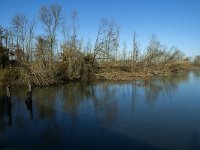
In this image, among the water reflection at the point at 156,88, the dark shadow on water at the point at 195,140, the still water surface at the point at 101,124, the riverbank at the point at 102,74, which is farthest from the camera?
the riverbank at the point at 102,74

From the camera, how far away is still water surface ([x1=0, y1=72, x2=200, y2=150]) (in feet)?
28.1

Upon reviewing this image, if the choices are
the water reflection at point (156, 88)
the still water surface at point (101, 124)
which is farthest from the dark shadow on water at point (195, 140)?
the water reflection at point (156, 88)

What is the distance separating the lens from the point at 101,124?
1096 cm

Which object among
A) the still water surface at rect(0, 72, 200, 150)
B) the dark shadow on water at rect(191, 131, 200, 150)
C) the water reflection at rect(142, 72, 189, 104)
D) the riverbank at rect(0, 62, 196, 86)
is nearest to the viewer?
the dark shadow on water at rect(191, 131, 200, 150)

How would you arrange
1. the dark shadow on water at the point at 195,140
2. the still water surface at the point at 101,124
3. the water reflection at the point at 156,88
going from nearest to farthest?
1. the dark shadow on water at the point at 195,140
2. the still water surface at the point at 101,124
3. the water reflection at the point at 156,88

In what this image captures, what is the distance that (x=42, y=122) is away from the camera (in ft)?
37.0

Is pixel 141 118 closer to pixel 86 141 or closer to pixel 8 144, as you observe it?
pixel 86 141

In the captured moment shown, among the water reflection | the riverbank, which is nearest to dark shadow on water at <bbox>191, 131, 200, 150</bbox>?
the water reflection

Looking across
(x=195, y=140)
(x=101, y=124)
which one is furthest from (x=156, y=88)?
(x=195, y=140)

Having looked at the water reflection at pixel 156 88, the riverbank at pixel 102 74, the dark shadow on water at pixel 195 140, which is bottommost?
the dark shadow on water at pixel 195 140

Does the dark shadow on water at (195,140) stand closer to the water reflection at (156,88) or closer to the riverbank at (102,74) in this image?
the water reflection at (156,88)

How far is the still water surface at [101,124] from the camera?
8.55 m

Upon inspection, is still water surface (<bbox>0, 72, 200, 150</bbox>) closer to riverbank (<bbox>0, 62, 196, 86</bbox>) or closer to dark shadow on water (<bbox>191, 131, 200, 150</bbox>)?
dark shadow on water (<bbox>191, 131, 200, 150</bbox>)

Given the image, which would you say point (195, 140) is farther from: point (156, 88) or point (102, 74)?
point (102, 74)
